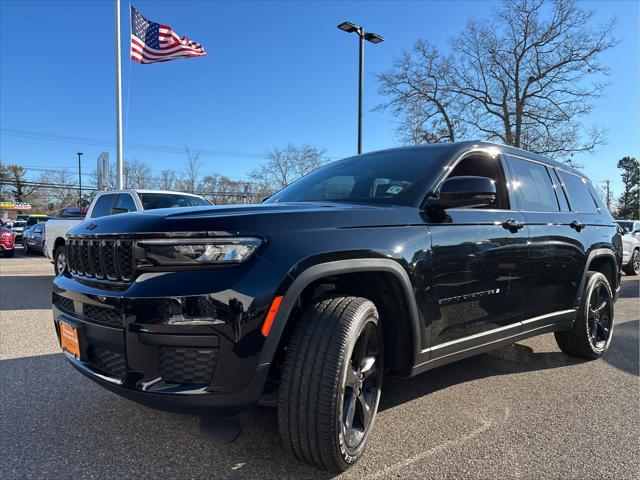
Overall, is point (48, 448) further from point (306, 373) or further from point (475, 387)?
point (475, 387)

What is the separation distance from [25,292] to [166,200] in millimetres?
2891

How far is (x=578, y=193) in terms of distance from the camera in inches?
177

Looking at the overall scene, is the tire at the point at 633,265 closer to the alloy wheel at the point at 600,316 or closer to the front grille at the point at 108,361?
the alloy wheel at the point at 600,316

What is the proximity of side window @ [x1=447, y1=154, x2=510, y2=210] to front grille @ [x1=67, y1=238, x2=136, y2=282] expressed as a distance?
2.32 metres

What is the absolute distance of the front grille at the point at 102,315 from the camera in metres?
2.04

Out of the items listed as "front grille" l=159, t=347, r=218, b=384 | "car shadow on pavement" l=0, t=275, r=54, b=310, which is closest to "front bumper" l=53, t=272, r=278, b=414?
"front grille" l=159, t=347, r=218, b=384

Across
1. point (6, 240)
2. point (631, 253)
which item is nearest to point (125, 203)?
point (6, 240)

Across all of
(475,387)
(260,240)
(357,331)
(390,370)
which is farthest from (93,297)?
(475,387)

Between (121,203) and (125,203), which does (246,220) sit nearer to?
(125,203)

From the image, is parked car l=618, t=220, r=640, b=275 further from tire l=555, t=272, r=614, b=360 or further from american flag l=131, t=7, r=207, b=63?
american flag l=131, t=7, r=207, b=63

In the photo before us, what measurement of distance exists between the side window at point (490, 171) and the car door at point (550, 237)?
162 millimetres

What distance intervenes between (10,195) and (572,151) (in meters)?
76.1

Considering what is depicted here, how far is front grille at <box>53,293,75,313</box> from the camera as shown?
94.1 inches

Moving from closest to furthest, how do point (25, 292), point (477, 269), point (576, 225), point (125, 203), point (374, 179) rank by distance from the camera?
1. point (477, 269)
2. point (374, 179)
3. point (576, 225)
4. point (25, 292)
5. point (125, 203)
